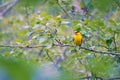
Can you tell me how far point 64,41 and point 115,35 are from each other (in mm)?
378

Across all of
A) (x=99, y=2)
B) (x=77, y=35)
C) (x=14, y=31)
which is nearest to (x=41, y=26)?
(x=77, y=35)

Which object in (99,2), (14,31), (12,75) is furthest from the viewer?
(14,31)

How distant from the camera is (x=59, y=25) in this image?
7.78ft

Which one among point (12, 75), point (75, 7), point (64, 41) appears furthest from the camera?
point (75, 7)

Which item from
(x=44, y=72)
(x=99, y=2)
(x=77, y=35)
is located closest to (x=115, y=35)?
(x=77, y=35)

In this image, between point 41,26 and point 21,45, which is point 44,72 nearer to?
point 41,26

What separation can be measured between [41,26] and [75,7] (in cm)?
63

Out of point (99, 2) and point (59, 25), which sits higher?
point (59, 25)

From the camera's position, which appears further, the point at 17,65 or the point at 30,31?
the point at 30,31

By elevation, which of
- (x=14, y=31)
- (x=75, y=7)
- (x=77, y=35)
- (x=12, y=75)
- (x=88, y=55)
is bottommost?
(x=12, y=75)

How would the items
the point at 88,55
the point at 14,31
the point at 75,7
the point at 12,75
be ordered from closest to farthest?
the point at 12,75
the point at 88,55
the point at 75,7
the point at 14,31

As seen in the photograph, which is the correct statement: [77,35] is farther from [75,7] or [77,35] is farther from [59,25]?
[75,7]

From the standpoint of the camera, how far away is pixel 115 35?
246cm

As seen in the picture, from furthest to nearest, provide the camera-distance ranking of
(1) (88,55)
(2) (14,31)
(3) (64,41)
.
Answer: (2) (14,31) → (3) (64,41) → (1) (88,55)
